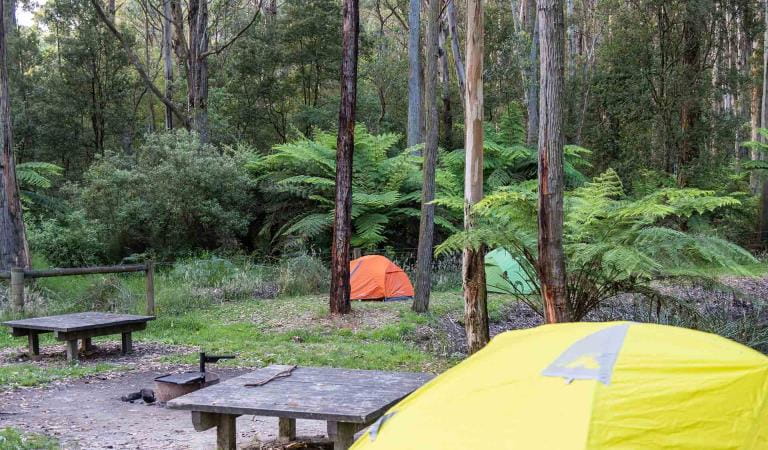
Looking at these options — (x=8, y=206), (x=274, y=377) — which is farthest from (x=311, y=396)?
(x=8, y=206)

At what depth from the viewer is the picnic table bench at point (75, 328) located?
9.29m

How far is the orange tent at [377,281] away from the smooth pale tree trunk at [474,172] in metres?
5.77

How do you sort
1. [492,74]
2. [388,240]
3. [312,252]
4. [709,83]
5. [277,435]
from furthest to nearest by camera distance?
[492,74] < [709,83] < [388,240] < [312,252] < [277,435]

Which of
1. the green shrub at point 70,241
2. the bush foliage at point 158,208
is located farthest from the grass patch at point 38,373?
the bush foliage at point 158,208

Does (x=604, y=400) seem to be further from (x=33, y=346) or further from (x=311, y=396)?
(x=33, y=346)

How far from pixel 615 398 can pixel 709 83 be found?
18.7 meters

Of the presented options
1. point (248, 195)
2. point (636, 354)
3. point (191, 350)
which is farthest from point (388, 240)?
point (636, 354)

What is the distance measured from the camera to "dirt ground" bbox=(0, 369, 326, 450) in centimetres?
597

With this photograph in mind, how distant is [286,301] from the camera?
13828mm

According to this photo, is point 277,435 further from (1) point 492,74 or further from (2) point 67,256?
(1) point 492,74

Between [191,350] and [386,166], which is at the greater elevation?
[386,166]

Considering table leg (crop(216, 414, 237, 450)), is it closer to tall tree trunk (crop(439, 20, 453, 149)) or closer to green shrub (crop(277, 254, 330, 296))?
green shrub (crop(277, 254, 330, 296))

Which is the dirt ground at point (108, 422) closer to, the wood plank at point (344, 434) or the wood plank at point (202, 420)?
the wood plank at point (202, 420)

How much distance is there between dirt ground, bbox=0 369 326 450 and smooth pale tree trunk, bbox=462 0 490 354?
270 cm
